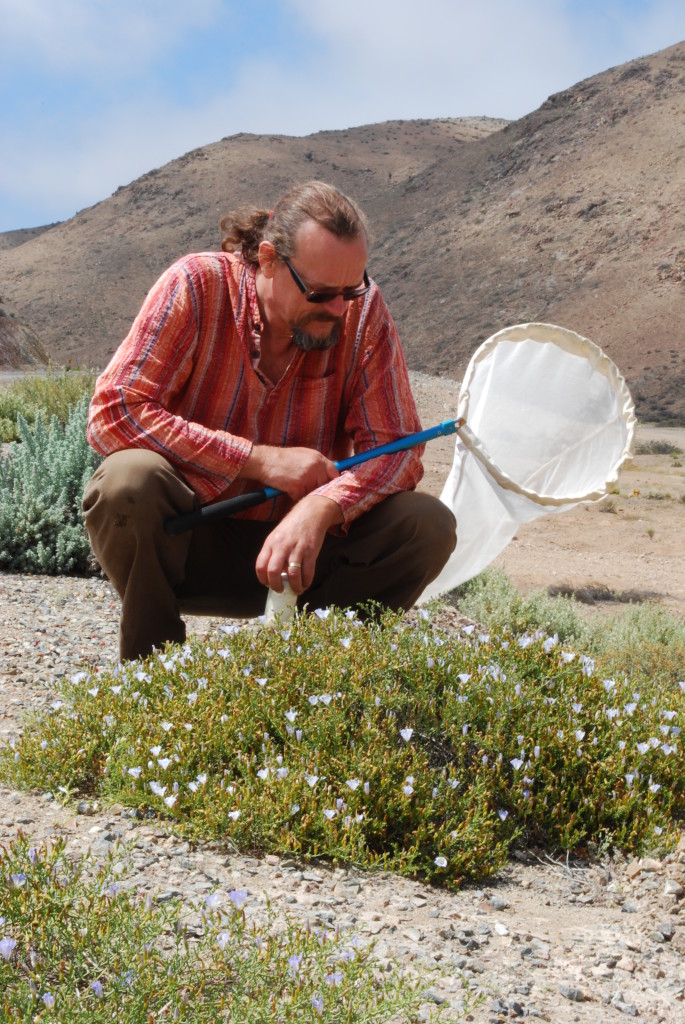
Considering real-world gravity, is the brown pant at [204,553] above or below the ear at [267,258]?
below

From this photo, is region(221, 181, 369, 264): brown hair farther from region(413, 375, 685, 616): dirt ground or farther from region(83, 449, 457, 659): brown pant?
region(413, 375, 685, 616): dirt ground

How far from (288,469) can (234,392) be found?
41 centimetres

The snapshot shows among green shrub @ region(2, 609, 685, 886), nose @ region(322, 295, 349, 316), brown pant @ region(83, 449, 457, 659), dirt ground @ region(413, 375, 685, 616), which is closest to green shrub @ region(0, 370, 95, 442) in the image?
dirt ground @ region(413, 375, 685, 616)

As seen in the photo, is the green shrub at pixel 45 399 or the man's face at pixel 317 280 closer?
the man's face at pixel 317 280

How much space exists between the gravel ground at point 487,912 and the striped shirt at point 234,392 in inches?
52.6

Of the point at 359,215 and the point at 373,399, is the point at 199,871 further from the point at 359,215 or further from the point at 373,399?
the point at 359,215

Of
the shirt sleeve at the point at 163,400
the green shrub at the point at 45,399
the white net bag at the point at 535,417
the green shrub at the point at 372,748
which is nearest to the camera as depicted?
the green shrub at the point at 372,748

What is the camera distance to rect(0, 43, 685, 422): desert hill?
3341 cm

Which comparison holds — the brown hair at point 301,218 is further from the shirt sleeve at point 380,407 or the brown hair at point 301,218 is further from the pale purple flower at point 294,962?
the pale purple flower at point 294,962

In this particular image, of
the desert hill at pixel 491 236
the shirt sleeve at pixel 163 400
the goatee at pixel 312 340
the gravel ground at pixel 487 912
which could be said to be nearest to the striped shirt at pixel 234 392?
the shirt sleeve at pixel 163 400

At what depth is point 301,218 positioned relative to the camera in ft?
11.7

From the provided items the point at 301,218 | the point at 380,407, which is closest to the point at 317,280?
the point at 301,218

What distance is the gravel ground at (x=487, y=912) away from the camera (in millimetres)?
2129

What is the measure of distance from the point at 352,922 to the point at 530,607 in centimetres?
479
